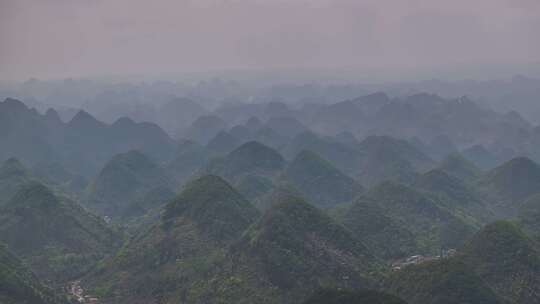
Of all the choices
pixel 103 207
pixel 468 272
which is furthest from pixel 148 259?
pixel 103 207

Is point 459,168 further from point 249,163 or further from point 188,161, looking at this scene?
point 188,161

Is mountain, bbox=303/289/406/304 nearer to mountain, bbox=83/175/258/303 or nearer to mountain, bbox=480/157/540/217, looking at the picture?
mountain, bbox=83/175/258/303

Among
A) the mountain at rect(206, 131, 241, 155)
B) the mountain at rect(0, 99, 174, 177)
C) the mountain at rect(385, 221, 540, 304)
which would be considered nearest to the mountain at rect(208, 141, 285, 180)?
the mountain at rect(206, 131, 241, 155)

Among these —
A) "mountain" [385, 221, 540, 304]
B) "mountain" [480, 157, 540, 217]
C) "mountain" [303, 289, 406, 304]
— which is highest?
"mountain" [303, 289, 406, 304]

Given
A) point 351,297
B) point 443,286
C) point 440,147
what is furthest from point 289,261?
point 440,147

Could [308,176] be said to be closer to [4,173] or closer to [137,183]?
[137,183]

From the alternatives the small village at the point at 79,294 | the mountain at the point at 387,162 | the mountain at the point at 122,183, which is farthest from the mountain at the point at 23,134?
the small village at the point at 79,294
